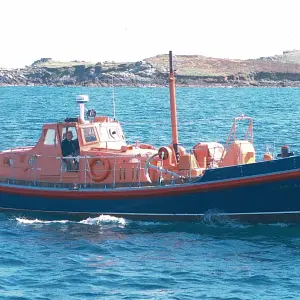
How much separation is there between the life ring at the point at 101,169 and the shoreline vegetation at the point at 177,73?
118437 mm

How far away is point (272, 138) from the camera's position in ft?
157

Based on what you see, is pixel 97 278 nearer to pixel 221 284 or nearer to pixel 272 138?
pixel 221 284

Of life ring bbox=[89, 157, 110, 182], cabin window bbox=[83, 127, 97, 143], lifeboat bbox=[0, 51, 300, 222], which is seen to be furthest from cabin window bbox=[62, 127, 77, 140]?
life ring bbox=[89, 157, 110, 182]

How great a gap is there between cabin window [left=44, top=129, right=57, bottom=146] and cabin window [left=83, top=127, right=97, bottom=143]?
105 cm

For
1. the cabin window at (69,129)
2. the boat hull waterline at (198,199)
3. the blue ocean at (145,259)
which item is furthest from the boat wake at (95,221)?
the cabin window at (69,129)

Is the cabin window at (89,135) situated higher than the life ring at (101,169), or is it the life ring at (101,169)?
the cabin window at (89,135)

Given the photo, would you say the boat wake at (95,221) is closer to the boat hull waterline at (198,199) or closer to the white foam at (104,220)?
the white foam at (104,220)

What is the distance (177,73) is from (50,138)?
125579mm

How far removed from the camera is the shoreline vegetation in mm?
151625

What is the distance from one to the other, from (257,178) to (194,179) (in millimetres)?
2005

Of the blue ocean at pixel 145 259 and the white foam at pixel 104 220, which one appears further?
the white foam at pixel 104 220

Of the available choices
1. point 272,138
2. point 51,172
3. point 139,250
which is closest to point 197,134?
point 272,138

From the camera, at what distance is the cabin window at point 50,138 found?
27125 mm

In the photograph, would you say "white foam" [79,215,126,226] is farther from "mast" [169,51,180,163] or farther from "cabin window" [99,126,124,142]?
"cabin window" [99,126,124,142]
